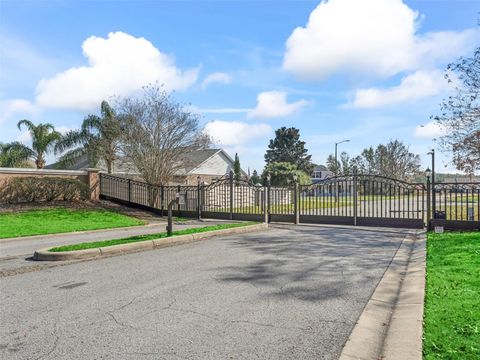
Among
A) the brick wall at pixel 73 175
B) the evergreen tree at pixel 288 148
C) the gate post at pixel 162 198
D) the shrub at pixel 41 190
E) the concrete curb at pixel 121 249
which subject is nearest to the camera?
the concrete curb at pixel 121 249

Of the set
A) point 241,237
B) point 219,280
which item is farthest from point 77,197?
point 219,280

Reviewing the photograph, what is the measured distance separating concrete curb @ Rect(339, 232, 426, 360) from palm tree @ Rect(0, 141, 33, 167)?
2774 cm

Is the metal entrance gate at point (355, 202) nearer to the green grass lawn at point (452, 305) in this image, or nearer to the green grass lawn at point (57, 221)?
the green grass lawn at point (57, 221)

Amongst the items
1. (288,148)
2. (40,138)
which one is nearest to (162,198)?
(40,138)

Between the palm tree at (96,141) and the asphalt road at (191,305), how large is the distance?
50.2ft

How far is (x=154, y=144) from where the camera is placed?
2183 centimetres

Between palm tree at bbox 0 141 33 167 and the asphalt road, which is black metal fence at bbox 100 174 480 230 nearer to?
the asphalt road

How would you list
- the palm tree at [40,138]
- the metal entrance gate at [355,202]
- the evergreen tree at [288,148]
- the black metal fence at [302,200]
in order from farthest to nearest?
the evergreen tree at [288,148] → the palm tree at [40,138] → the metal entrance gate at [355,202] → the black metal fence at [302,200]

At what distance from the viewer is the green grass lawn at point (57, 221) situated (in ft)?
43.0

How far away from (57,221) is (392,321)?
13.5 meters

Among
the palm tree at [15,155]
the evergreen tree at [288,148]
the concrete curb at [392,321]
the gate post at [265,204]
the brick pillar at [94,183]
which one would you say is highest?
the evergreen tree at [288,148]

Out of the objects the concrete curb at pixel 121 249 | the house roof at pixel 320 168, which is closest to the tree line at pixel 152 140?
the concrete curb at pixel 121 249

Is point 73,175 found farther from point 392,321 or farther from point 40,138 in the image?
point 392,321

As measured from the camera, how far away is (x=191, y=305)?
5.23 metres
